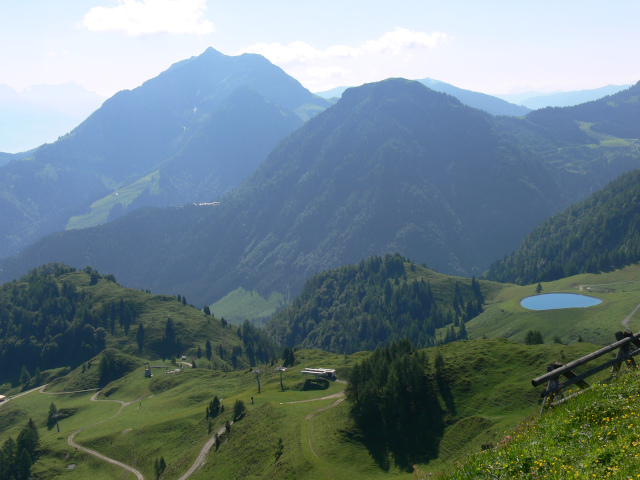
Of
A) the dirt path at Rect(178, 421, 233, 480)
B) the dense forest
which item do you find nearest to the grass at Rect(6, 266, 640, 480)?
the dirt path at Rect(178, 421, 233, 480)

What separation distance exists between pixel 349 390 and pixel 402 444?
2120cm

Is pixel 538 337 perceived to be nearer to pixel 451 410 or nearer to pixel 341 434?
pixel 451 410

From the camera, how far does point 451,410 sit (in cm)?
10456

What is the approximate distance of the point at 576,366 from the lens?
89.3 feet

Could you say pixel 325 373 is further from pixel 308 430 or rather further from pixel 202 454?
pixel 308 430

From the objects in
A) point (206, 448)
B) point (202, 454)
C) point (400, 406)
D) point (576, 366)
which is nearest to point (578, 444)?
point (576, 366)

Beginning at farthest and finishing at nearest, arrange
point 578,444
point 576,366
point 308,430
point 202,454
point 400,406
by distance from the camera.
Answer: point 202,454 → point 308,430 → point 400,406 → point 576,366 → point 578,444

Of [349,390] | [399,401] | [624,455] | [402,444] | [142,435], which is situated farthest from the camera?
[142,435]

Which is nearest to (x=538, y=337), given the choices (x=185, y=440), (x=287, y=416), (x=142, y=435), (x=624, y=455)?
(x=287, y=416)

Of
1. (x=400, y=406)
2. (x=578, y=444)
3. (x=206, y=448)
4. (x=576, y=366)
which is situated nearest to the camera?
(x=578, y=444)

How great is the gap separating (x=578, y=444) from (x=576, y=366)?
544 centimetres

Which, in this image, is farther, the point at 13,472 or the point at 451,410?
the point at 13,472

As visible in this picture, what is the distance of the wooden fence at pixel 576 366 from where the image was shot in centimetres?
2703

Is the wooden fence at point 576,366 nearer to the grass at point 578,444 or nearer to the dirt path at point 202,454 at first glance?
the grass at point 578,444
